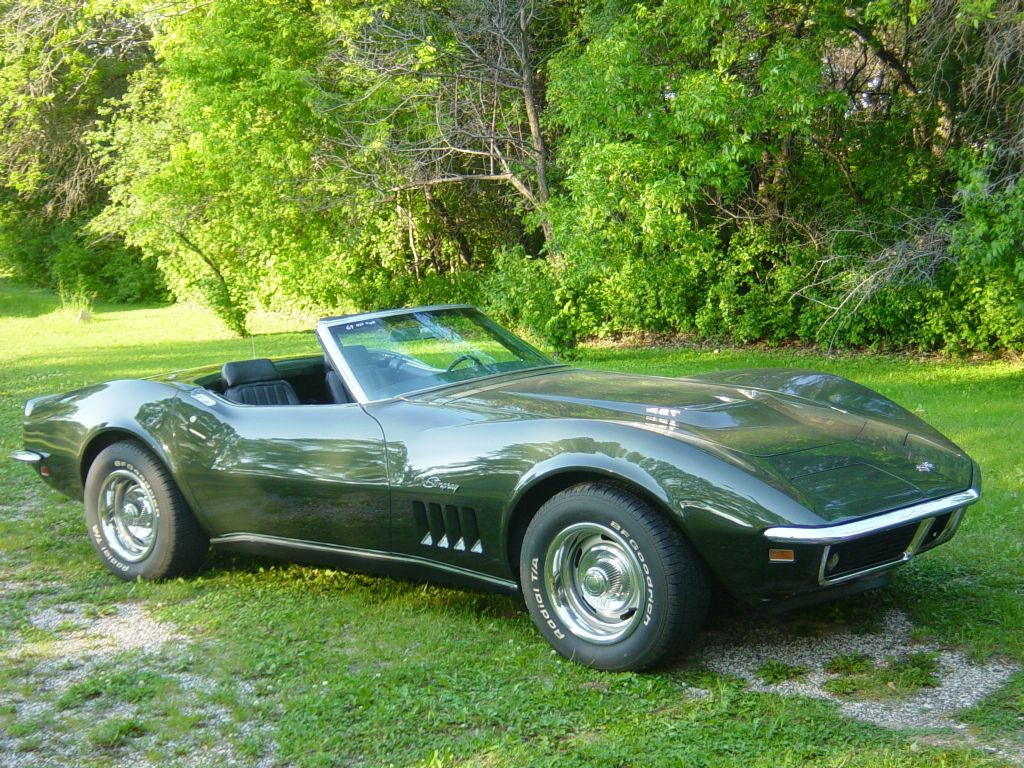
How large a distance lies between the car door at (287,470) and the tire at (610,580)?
0.85 metres

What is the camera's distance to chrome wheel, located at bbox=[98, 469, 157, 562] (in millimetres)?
5594

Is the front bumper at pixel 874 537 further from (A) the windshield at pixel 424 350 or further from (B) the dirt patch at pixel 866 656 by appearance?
(A) the windshield at pixel 424 350

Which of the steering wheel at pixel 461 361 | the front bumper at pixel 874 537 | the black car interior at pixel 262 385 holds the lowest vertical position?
the front bumper at pixel 874 537

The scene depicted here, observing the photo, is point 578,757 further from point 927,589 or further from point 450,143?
point 450,143

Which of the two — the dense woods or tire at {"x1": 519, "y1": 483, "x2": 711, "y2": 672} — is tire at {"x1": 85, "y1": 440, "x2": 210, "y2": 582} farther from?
the dense woods

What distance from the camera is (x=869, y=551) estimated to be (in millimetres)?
3797

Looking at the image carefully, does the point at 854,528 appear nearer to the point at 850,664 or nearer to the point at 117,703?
the point at 850,664

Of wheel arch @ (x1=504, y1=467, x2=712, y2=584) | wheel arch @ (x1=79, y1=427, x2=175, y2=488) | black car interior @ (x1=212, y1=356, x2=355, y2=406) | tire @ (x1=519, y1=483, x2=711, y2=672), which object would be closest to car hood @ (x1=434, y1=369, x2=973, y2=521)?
wheel arch @ (x1=504, y1=467, x2=712, y2=584)

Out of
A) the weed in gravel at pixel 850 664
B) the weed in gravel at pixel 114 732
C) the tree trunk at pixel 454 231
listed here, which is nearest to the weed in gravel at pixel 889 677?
the weed in gravel at pixel 850 664

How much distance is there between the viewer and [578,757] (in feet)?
11.0

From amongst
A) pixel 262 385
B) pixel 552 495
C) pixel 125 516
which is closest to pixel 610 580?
pixel 552 495

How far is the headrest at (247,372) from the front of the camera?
568 centimetres

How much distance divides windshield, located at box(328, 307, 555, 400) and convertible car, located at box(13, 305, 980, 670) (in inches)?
0.5

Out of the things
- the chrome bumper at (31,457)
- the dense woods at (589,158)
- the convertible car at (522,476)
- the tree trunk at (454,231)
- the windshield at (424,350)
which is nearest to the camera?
the convertible car at (522,476)
